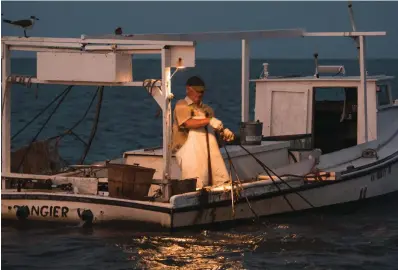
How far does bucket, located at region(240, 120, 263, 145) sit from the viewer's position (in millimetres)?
19609

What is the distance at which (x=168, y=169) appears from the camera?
1686cm

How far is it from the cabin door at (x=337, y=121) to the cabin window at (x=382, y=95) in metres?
0.43

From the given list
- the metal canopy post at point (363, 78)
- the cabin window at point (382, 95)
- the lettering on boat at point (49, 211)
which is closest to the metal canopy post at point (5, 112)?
the lettering on boat at point (49, 211)

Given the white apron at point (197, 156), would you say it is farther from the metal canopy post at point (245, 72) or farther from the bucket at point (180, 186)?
the metal canopy post at point (245, 72)

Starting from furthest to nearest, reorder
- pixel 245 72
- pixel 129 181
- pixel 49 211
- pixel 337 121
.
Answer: pixel 337 121 → pixel 245 72 → pixel 49 211 → pixel 129 181

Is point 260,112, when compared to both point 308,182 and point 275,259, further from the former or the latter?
point 275,259

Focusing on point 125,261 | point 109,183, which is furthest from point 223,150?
point 125,261

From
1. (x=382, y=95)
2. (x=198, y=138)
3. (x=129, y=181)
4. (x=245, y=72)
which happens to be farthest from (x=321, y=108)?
(x=129, y=181)

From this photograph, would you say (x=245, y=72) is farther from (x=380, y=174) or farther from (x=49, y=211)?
(x=49, y=211)

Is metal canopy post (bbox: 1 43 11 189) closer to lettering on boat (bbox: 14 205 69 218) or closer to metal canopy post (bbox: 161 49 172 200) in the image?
lettering on boat (bbox: 14 205 69 218)

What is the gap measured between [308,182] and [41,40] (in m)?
4.82

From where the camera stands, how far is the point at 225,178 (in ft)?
58.2

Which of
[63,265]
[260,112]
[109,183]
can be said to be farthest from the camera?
[260,112]

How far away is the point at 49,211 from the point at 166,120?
2224mm
